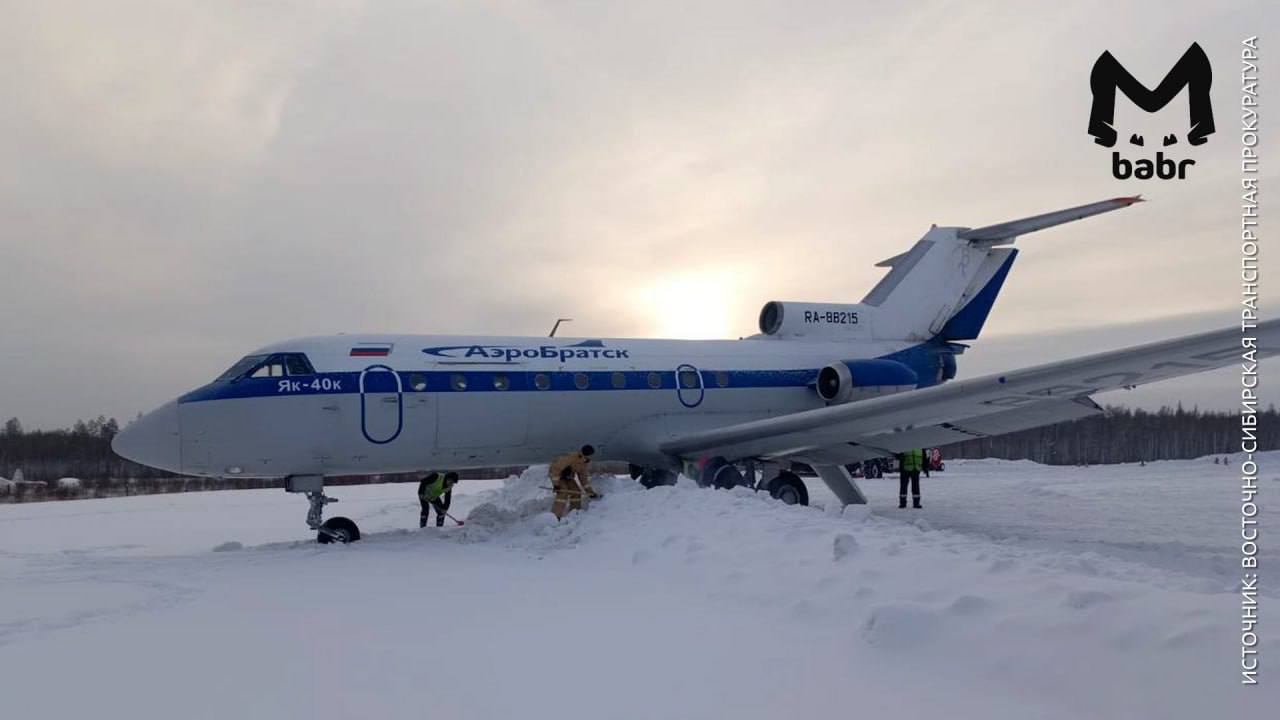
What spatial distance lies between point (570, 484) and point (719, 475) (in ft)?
9.87

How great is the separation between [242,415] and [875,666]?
9.32 meters

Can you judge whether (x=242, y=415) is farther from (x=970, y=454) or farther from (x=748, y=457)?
(x=970, y=454)

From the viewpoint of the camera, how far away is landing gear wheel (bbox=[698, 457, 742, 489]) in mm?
13664

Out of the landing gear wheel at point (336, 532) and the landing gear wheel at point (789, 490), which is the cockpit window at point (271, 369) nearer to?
the landing gear wheel at point (336, 532)

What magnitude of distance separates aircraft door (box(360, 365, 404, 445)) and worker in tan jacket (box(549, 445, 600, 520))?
89.6 inches

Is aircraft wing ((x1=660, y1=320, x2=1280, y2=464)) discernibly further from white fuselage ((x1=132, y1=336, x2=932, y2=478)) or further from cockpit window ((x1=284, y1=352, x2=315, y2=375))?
cockpit window ((x1=284, y1=352, x2=315, y2=375))

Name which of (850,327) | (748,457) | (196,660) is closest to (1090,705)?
(196,660)

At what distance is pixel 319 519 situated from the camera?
37.4 ft

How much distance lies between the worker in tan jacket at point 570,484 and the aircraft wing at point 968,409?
244 cm

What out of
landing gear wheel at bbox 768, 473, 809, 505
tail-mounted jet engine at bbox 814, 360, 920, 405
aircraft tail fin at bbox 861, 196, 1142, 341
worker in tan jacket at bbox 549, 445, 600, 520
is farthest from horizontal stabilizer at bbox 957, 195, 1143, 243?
worker in tan jacket at bbox 549, 445, 600, 520

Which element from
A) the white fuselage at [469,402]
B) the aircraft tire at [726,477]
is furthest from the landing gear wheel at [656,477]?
the aircraft tire at [726,477]

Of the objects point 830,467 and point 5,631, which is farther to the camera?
point 830,467

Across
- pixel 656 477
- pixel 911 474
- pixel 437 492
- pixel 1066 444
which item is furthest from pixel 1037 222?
pixel 1066 444

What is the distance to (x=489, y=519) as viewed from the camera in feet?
40.1
